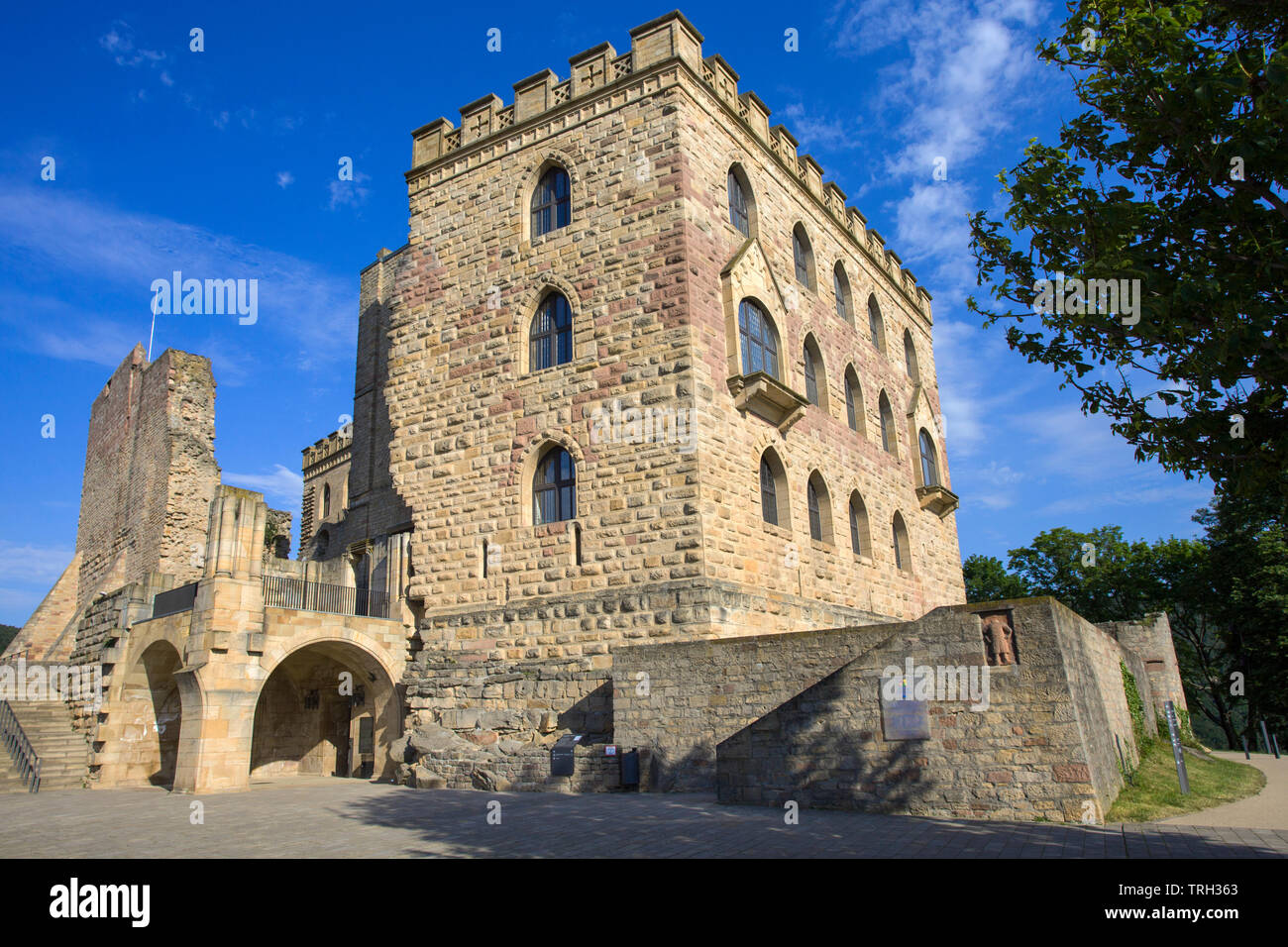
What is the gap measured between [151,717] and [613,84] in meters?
16.8

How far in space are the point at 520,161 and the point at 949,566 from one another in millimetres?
16673

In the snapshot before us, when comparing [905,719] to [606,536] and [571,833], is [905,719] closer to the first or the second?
[571,833]

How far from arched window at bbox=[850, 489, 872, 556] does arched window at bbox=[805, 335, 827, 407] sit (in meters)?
2.52

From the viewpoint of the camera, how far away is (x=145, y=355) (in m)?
28.4

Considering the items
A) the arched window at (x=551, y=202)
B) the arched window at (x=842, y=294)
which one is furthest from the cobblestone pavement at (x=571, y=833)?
the arched window at (x=842, y=294)

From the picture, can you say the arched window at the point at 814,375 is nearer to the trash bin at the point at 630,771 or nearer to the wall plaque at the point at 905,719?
the trash bin at the point at 630,771

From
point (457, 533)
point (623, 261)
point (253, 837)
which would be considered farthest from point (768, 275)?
point (253, 837)

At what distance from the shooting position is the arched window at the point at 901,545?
876 inches

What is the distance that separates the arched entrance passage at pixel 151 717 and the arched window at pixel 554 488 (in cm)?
889

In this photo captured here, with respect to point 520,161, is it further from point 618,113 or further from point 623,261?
point 623,261

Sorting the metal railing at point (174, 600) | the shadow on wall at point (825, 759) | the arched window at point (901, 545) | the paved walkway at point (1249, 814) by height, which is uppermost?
the arched window at point (901, 545)

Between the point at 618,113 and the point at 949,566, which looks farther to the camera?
the point at 949,566

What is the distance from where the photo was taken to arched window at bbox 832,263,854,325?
21891 mm

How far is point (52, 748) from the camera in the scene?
59.4 feet
